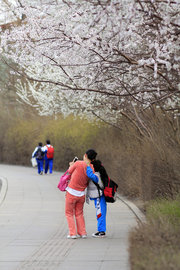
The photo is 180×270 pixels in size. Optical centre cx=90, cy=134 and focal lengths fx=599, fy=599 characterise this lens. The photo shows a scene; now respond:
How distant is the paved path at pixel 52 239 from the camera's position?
340 inches

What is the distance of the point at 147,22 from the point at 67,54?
1.87m

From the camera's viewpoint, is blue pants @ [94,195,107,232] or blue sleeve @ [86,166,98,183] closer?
blue sleeve @ [86,166,98,183]

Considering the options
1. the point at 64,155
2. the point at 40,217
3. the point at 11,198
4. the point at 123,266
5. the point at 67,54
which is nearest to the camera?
the point at 123,266

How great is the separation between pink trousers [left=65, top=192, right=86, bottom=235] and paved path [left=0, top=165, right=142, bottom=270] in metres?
0.25

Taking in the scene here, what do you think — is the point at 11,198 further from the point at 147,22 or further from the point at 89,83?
the point at 147,22

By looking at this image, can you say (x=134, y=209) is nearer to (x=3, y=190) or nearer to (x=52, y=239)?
(x=52, y=239)

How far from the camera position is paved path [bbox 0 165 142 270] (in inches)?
340

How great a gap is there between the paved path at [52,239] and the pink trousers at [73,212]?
246 millimetres

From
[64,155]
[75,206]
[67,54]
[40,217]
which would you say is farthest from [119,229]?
[64,155]

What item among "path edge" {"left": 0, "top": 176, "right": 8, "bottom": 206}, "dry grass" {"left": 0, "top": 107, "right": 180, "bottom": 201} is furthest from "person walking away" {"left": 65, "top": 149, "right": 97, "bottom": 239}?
"path edge" {"left": 0, "top": 176, "right": 8, "bottom": 206}

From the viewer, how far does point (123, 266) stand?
8258 millimetres

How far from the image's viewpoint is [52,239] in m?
11.1

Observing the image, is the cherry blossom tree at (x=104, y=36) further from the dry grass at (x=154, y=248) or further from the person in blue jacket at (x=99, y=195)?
the dry grass at (x=154, y=248)

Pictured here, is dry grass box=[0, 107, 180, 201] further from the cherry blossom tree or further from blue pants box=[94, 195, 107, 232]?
the cherry blossom tree
